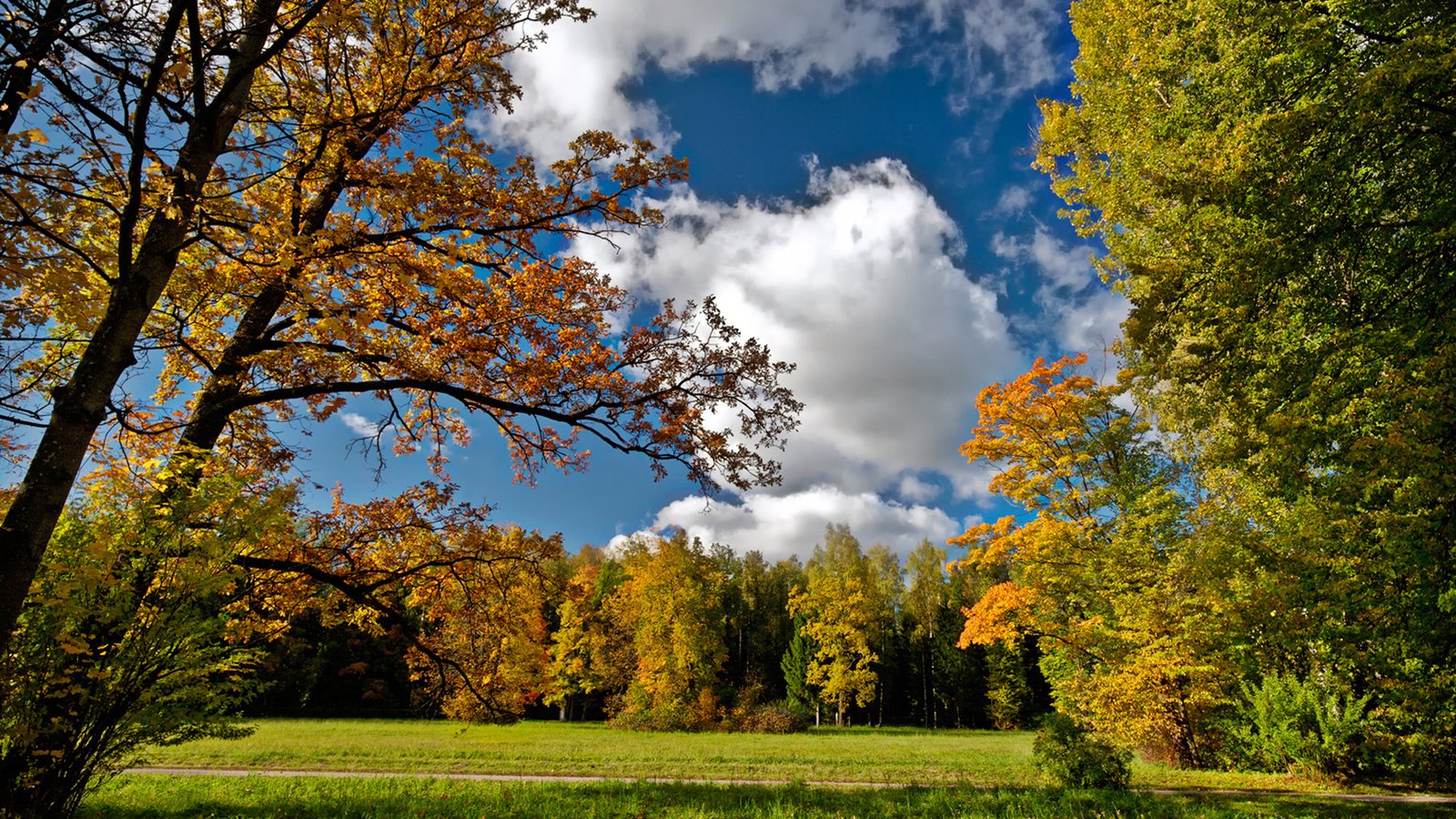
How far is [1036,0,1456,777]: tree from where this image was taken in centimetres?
639

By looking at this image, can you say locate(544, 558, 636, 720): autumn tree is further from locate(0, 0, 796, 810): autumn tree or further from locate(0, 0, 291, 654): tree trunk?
locate(0, 0, 291, 654): tree trunk

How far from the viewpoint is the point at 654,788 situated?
978 cm

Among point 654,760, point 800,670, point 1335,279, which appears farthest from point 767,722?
point 1335,279

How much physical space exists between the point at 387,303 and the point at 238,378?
6.05 ft

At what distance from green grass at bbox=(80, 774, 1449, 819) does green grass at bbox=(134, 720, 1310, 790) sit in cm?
133

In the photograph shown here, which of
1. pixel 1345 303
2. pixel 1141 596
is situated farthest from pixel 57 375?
pixel 1141 596

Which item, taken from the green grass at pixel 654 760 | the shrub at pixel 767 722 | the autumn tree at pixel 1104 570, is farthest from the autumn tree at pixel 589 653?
the autumn tree at pixel 1104 570

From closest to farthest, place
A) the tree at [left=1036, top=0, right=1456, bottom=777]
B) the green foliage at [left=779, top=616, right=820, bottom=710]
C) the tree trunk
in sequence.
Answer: the tree trunk → the tree at [left=1036, top=0, right=1456, bottom=777] → the green foliage at [left=779, top=616, right=820, bottom=710]

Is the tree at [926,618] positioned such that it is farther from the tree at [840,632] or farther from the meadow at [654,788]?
the meadow at [654,788]

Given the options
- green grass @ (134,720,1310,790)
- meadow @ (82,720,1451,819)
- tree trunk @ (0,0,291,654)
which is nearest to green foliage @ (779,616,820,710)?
green grass @ (134,720,1310,790)

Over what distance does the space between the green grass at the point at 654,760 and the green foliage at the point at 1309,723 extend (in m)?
0.59

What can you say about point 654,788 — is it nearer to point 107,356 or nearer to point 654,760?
point 654,760

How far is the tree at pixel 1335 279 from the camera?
6.39m

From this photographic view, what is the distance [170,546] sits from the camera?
6.01 meters
